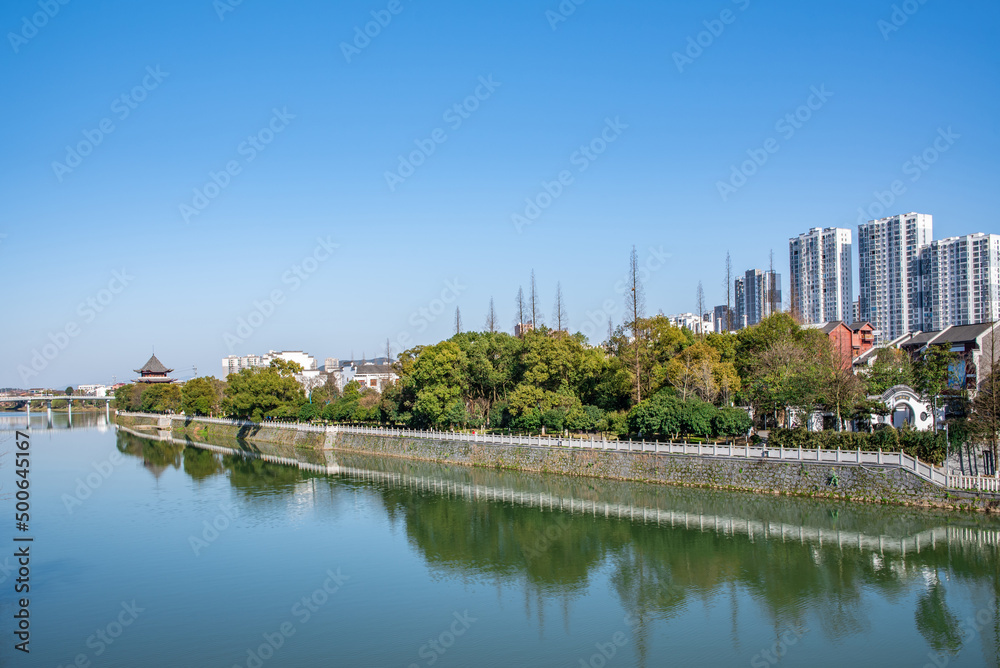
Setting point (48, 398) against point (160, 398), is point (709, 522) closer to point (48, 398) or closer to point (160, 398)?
point (160, 398)

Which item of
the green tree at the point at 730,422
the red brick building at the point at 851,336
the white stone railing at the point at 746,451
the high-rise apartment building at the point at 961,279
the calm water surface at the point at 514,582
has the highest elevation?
the high-rise apartment building at the point at 961,279

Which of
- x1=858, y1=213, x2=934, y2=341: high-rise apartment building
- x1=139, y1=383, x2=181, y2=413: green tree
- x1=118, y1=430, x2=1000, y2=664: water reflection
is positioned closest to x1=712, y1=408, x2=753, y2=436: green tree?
x1=118, y1=430, x2=1000, y2=664: water reflection

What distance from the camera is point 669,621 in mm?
14867

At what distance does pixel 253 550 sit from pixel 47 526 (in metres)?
9.36

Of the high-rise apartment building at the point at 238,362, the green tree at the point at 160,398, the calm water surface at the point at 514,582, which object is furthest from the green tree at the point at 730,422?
the high-rise apartment building at the point at 238,362

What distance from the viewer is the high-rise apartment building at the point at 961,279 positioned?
2510 inches

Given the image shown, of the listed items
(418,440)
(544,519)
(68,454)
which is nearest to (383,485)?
(418,440)

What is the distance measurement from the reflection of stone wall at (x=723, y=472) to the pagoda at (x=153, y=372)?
6703cm

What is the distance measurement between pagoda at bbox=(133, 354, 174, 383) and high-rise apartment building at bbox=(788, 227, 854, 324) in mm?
81780

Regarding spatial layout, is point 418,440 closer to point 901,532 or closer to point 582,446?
point 582,446

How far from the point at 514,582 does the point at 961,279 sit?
219 ft

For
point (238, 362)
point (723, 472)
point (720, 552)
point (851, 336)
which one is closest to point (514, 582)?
point (720, 552)

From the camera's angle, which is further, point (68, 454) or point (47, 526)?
point (68, 454)

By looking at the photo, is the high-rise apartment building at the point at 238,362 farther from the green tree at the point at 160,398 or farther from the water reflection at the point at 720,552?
the water reflection at the point at 720,552
